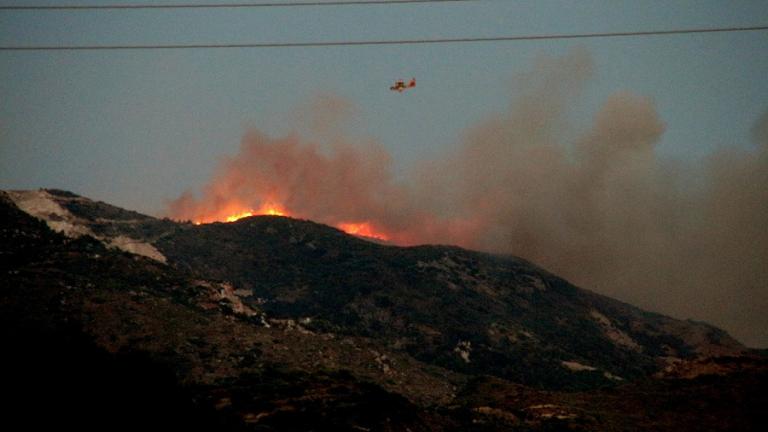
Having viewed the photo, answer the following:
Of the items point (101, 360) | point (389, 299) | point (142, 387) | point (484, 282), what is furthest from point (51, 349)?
point (484, 282)

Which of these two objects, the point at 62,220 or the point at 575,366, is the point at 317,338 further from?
the point at 62,220

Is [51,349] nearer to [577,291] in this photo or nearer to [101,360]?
[101,360]

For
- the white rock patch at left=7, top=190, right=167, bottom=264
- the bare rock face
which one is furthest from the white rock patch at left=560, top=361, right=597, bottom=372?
the white rock patch at left=7, top=190, right=167, bottom=264

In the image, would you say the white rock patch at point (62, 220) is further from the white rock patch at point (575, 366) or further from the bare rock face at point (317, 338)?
the white rock patch at point (575, 366)

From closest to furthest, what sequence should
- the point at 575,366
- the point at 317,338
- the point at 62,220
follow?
the point at 317,338, the point at 575,366, the point at 62,220

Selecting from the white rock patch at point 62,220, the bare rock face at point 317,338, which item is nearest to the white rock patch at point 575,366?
the bare rock face at point 317,338

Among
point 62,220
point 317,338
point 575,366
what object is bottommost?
point 575,366

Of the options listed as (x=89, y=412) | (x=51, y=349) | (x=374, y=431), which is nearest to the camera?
(x=89, y=412)

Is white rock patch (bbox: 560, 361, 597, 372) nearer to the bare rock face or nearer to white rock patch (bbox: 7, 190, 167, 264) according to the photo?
the bare rock face

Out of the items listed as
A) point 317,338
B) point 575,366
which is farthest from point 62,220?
point 575,366
